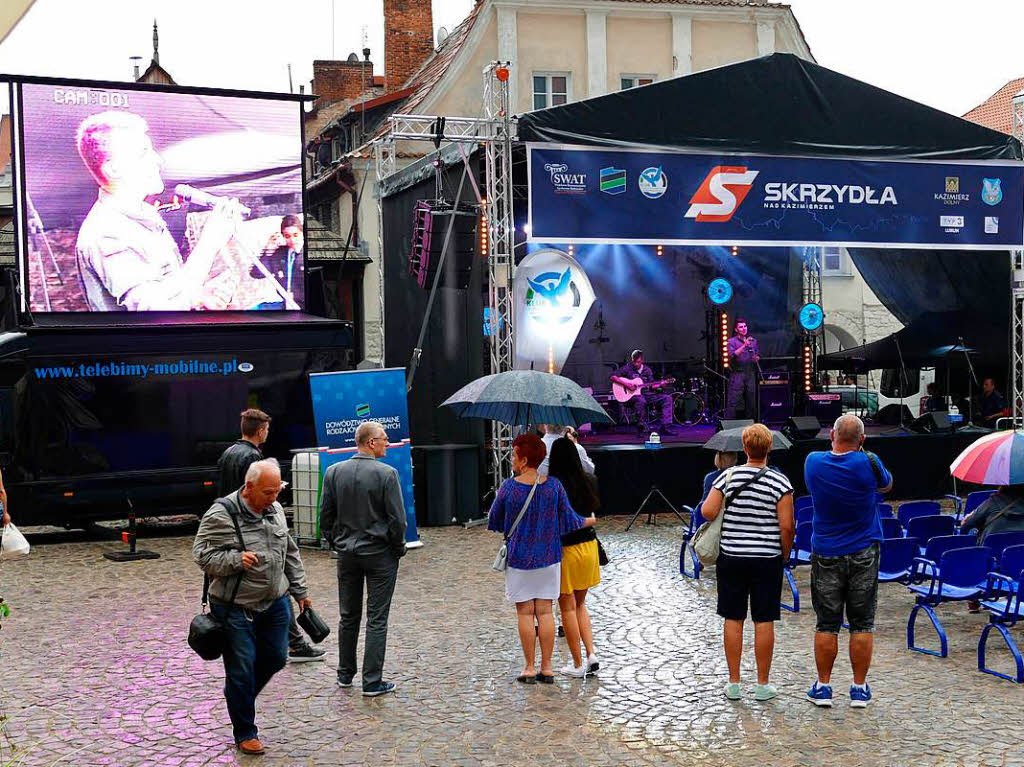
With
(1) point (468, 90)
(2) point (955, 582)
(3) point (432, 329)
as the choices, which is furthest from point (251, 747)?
(1) point (468, 90)

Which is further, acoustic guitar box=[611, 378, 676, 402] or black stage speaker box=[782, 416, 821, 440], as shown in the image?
acoustic guitar box=[611, 378, 676, 402]

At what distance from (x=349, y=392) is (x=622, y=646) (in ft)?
18.1

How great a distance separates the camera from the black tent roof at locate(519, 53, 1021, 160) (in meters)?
14.9

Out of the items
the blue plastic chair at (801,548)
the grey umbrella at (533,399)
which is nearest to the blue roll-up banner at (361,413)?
the blue plastic chair at (801,548)

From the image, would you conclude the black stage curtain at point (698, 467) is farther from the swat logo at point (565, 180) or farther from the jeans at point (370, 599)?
the jeans at point (370, 599)

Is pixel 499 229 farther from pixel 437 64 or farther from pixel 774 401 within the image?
pixel 437 64

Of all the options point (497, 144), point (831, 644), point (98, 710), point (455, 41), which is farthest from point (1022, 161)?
point (455, 41)

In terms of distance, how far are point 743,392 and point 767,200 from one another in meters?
7.77

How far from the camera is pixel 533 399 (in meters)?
8.06

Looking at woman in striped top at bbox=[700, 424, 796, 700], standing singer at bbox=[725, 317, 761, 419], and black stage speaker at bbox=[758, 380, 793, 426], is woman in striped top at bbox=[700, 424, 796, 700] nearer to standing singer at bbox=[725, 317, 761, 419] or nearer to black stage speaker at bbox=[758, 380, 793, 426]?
black stage speaker at bbox=[758, 380, 793, 426]

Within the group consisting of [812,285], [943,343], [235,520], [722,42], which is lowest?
[235,520]

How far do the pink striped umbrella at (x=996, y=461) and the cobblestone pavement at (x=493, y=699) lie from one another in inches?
46.2

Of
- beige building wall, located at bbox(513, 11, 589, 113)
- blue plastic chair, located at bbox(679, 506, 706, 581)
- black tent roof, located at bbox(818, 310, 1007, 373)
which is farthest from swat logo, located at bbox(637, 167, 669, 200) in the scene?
beige building wall, located at bbox(513, 11, 589, 113)

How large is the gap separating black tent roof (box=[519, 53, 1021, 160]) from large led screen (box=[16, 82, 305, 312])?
4.90 meters
